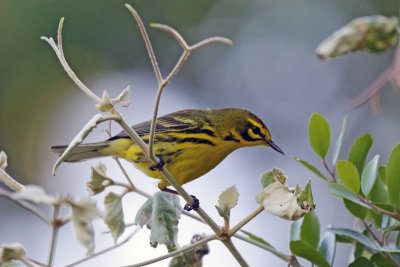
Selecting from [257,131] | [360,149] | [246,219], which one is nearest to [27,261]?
[246,219]

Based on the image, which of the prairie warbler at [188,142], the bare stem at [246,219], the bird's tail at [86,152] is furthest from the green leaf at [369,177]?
the bird's tail at [86,152]

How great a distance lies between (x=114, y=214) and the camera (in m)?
1.61

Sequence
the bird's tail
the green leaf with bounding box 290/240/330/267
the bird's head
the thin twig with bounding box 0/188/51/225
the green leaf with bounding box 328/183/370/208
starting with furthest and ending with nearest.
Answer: the bird's head < the bird's tail < the green leaf with bounding box 328/183/370/208 < the green leaf with bounding box 290/240/330/267 < the thin twig with bounding box 0/188/51/225

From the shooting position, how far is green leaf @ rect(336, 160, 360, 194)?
1.58m

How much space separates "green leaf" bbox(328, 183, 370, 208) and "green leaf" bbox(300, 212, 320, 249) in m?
0.09

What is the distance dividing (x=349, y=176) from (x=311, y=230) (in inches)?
7.3

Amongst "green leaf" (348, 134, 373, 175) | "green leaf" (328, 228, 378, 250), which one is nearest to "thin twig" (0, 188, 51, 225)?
"green leaf" (328, 228, 378, 250)

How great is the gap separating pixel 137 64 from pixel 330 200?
2872mm

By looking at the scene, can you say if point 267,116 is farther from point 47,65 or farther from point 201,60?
point 47,65

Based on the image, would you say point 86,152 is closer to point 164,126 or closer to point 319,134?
point 164,126

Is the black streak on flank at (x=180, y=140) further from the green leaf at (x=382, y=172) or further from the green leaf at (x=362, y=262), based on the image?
the green leaf at (x=362, y=262)

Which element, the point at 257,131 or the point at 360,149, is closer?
the point at 360,149

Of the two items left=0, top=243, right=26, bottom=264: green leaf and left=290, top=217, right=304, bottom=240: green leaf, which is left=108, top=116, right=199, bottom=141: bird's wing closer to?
left=290, top=217, right=304, bottom=240: green leaf

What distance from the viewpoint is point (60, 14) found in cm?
527
